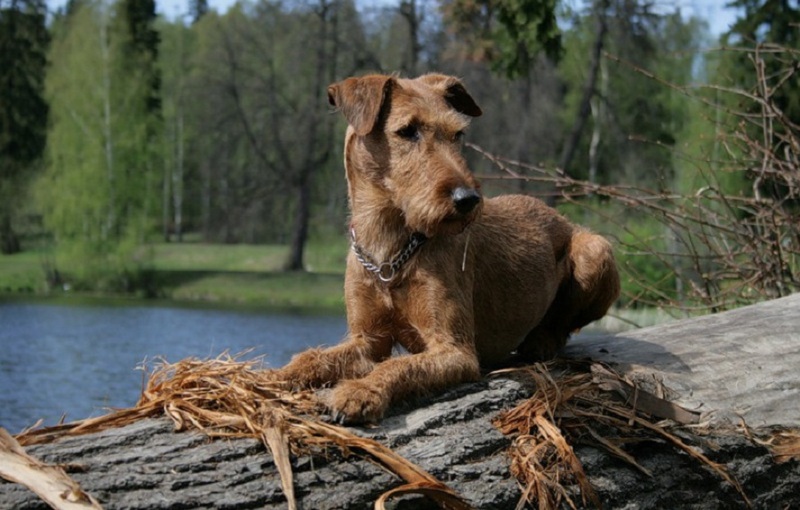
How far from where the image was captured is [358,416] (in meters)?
3.55

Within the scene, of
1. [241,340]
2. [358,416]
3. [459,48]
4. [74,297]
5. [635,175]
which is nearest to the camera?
[358,416]

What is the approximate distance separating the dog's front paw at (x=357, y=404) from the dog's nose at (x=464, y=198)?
86cm

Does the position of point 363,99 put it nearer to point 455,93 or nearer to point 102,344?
point 455,93

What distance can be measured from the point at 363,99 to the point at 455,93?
2.08 feet

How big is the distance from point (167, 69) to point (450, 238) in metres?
43.8

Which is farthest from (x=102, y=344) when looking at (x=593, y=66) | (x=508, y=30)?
(x=593, y=66)

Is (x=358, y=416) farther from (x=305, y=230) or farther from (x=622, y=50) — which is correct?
(x=305, y=230)

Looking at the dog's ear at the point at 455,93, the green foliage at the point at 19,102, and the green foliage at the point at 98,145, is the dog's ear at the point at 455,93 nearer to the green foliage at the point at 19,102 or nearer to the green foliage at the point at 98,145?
the green foliage at the point at 98,145

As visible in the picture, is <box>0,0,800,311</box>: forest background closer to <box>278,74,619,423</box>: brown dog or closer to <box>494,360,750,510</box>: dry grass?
<box>278,74,619,423</box>: brown dog

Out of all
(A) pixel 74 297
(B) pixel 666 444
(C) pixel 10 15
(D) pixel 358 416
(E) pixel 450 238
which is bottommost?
(A) pixel 74 297

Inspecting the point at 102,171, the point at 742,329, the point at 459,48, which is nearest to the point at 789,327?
the point at 742,329

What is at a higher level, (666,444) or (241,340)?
(666,444)

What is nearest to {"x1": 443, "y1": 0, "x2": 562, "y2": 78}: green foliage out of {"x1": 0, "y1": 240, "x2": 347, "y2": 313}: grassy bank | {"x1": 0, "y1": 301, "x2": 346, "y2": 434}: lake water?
{"x1": 0, "y1": 301, "x2": 346, "y2": 434}: lake water

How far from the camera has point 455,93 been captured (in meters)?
4.67
